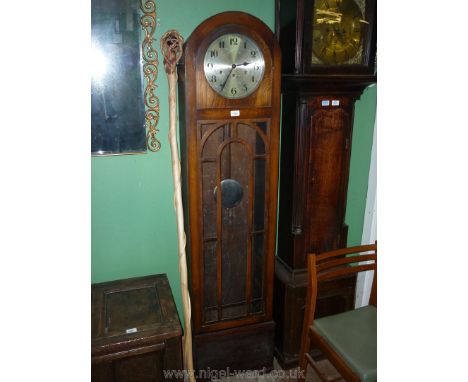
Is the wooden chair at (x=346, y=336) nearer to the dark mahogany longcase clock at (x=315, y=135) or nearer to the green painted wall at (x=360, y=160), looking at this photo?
the dark mahogany longcase clock at (x=315, y=135)

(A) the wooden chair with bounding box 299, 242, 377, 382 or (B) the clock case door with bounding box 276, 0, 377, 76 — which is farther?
(B) the clock case door with bounding box 276, 0, 377, 76

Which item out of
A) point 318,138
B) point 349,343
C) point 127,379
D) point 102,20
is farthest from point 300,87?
point 127,379

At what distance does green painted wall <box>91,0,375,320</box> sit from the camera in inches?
74.0

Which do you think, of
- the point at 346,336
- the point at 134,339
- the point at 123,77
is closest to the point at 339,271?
the point at 346,336

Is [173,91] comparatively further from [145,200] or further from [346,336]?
[346,336]

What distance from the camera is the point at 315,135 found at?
190 cm

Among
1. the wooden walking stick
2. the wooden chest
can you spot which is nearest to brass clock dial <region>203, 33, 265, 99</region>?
the wooden walking stick

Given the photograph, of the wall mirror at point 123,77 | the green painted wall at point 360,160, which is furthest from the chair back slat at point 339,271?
the wall mirror at point 123,77

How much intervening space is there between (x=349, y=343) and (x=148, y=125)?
1519 mm

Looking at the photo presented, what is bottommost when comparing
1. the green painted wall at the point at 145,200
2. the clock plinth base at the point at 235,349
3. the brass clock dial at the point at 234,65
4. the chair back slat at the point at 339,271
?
the clock plinth base at the point at 235,349

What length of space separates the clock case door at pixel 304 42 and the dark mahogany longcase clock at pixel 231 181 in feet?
0.40

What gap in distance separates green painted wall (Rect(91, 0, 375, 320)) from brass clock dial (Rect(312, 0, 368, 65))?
389mm

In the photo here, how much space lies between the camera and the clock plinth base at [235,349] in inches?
78.4

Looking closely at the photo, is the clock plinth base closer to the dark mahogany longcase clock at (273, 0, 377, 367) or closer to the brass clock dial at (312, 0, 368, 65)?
the dark mahogany longcase clock at (273, 0, 377, 367)
